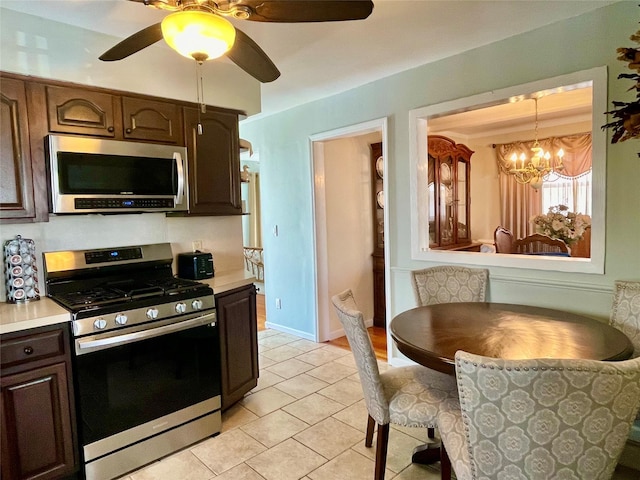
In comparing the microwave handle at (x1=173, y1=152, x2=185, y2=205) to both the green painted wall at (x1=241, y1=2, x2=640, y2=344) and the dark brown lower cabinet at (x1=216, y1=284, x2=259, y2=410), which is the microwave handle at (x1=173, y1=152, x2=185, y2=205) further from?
the green painted wall at (x1=241, y1=2, x2=640, y2=344)

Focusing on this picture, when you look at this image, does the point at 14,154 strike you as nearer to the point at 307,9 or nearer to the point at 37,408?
the point at 37,408

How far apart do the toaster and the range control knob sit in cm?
87

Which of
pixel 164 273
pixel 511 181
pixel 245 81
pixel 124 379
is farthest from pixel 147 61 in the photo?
pixel 511 181

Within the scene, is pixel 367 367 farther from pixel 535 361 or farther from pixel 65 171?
pixel 65 171

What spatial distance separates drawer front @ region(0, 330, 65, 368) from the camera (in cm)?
185

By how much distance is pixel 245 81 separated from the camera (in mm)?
3232

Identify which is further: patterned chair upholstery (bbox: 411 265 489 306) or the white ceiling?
patterned chair upholstery (bbox: 411 265 489 306)

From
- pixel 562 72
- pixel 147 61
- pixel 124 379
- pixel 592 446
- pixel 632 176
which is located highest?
pixel 147 61

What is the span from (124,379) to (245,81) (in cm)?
233

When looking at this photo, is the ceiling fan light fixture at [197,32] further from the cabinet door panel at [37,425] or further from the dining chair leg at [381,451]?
the dining chair leg at [381,451]

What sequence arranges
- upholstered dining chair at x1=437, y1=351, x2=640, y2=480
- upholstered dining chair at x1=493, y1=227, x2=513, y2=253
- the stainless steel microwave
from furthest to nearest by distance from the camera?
upholstered dining chair at x1=493, y1=227, x2=513, y2=253
the stainless steel microwave
upholstered dining chair at x1=437, y1=351, x2=640, y2=480

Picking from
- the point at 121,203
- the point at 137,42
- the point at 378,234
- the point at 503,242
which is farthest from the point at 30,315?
the point at 503,242

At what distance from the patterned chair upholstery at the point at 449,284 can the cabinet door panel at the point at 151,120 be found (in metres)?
2.01

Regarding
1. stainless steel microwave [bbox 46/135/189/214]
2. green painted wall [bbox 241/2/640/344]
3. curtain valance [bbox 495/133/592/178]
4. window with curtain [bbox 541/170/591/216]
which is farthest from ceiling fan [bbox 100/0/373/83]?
window with curtain [bbox 541/170/591/216]
